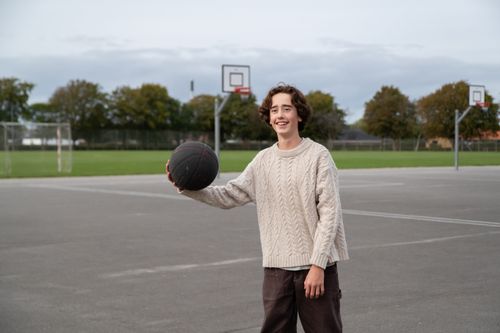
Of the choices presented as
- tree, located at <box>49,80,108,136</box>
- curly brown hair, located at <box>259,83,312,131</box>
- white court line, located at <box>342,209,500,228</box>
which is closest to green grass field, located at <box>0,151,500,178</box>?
white court line, located at <box>342,209,500,228</box>

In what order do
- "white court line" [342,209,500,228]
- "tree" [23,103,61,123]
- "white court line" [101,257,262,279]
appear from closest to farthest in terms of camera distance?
"white court line" [101,257,262,279], "white court line" [342,209,500,228], "tree" [23,103,61,123]

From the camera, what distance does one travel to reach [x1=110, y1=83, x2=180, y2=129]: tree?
321 feet

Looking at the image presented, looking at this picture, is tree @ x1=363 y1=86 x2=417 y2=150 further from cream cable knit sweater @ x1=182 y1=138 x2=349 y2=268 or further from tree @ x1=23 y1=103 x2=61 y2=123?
cream cable knit sweater @ x1=182 y1=138 x2=349 y2=268

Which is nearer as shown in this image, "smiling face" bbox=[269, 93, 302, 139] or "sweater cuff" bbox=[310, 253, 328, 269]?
"sweater cuff" bbox=[310, 253, 328, 269]

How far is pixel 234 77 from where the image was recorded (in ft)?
85.2

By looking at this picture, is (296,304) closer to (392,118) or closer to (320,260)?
(320,260)

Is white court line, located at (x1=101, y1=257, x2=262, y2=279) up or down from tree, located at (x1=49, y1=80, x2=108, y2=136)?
down

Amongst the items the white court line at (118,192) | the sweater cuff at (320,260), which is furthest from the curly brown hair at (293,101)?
the white court line at (118,192)

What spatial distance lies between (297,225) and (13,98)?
10349 cm

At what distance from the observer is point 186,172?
146 inches

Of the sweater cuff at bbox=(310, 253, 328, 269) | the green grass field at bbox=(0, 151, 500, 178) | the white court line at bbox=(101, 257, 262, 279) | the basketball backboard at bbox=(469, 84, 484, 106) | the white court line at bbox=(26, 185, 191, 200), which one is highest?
the basketball backboard at bbox=(469, 84, 484, 106)

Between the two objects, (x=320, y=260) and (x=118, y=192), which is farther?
(x=118, y=192)

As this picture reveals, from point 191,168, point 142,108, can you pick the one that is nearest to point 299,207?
point 191,168

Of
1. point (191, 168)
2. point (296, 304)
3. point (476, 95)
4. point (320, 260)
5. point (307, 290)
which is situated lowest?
point (296, 304)
